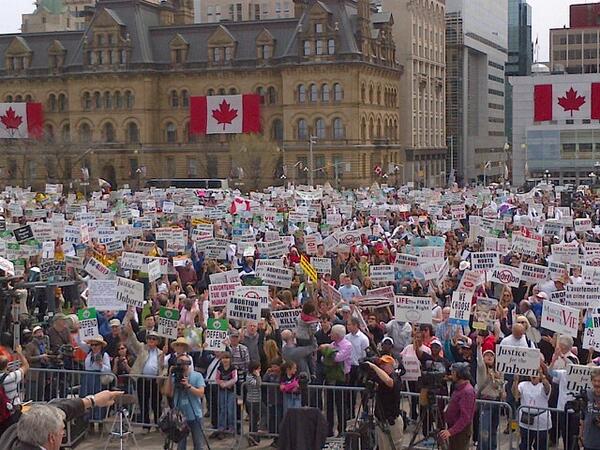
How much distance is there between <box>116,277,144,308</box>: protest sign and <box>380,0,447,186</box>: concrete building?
8033cm

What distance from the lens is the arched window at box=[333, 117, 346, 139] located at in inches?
3238

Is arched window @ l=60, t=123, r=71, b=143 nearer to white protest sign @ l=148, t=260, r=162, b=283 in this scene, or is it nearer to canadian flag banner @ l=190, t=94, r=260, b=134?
canadian flag banner @ l=190, t=94, r=260, b=134

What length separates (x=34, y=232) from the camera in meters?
25.4

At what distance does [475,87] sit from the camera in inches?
5162

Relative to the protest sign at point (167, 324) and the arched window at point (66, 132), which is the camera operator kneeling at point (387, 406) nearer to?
the protest sign at point (167, 324)

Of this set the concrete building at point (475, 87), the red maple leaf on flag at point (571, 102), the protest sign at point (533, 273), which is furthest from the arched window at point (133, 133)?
the protest sign at point (533, 273)

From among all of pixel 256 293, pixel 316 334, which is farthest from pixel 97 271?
pixel 316 334

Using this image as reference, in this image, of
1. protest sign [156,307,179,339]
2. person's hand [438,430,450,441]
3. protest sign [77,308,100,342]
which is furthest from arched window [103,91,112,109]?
person's hand [438,430,450,441]

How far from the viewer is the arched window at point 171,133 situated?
8900 cm

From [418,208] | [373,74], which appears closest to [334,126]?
[373,74]

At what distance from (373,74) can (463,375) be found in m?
76.0

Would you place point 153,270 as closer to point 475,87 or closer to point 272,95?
point 272,95

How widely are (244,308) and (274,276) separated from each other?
12.8 ft

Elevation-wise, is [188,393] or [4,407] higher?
[4,407]
